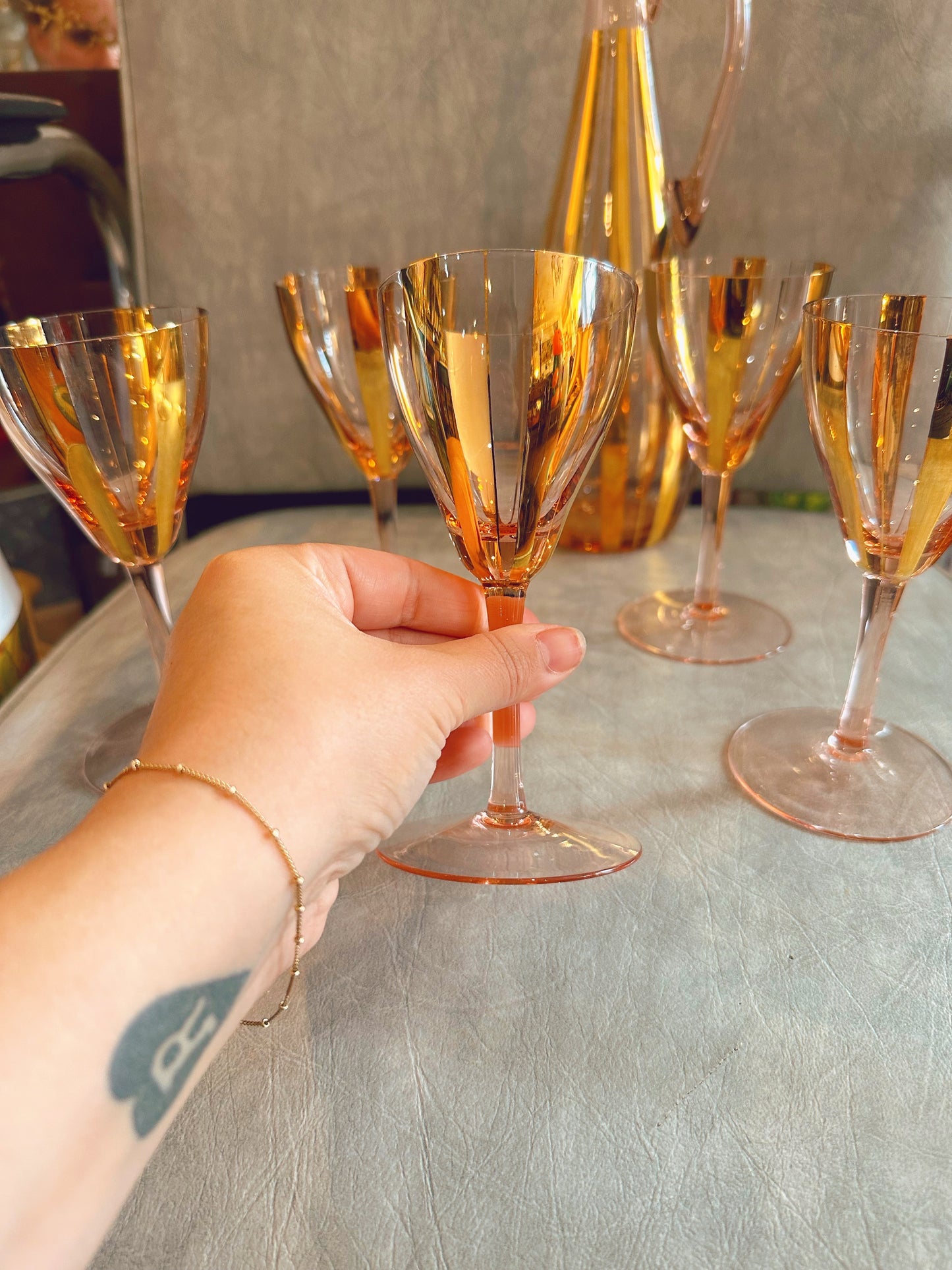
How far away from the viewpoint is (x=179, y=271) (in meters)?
0.61

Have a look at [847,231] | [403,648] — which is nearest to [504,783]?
[403,648]

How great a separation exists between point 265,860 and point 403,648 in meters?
0.07

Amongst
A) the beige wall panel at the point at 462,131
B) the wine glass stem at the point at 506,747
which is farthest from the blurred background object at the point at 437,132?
the wine glass stem at the point at 506,747

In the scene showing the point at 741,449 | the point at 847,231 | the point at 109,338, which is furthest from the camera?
the point at 847,231

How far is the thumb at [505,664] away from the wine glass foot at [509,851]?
0.06m

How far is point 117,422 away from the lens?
33 centimetres

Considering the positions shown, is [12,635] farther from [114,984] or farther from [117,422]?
[114,984]

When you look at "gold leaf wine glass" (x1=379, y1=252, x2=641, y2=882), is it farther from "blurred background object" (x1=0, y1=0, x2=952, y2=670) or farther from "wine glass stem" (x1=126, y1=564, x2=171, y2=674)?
"blurred background object" (x1=0, y1=0, x2=952, y2=670)

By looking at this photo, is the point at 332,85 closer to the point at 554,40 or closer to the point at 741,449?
the point at 554,40

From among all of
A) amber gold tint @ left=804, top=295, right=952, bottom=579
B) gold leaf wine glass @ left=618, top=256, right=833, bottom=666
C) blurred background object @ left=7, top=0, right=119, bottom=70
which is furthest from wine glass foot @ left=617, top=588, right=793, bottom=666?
blurred background object @ left=7, top=0, right=119, bottom=70

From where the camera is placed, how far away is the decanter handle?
436 millimetres

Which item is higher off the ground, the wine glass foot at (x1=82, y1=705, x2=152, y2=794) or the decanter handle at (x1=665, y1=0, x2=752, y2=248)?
the decanter handle at (x1=665, y1=0, x2=752, y2=248)

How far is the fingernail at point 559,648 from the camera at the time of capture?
0.92 ft

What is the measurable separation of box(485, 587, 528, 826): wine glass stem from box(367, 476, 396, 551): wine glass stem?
195mm
